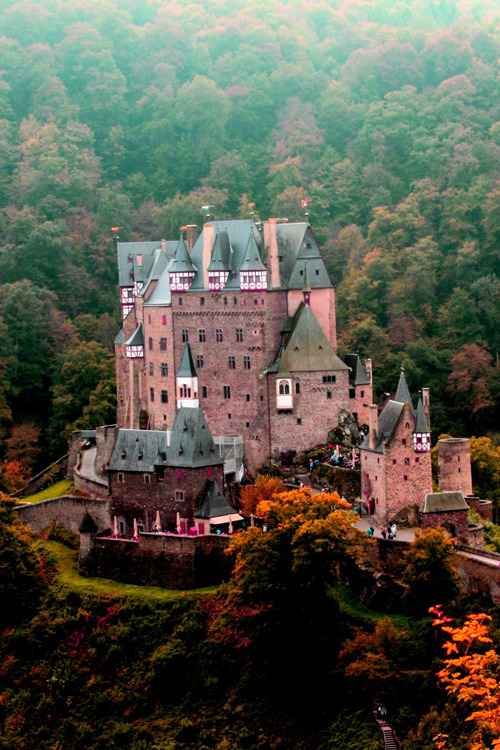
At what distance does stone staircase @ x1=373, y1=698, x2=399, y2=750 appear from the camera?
1828 inches

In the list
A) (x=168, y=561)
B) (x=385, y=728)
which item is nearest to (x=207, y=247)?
(x=168, y=561)

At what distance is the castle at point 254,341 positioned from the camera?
66.5 m

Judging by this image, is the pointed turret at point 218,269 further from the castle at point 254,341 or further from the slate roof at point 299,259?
the slate roof at point 299,259

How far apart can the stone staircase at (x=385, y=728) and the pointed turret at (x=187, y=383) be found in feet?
78.1

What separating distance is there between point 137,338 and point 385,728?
3183cm

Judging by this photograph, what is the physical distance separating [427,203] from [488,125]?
14738 mm

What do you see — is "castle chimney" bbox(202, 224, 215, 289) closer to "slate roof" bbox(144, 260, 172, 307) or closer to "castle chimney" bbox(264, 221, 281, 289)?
"slate roof" bbox(144, 260, 172, 307)

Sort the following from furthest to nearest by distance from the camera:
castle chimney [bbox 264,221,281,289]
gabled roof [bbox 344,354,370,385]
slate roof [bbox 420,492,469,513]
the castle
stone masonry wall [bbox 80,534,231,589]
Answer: castle chimney [bbox 264,221,281,289] → gabled roof [bbox 344,354,370,385] → the castle → stone masonry wall [bbox 80,534,231,589] → slate roof [bbox 420,492,469,513]

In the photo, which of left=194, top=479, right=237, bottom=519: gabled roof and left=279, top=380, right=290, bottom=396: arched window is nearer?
left=194, top=479, right=237, bottom=519: gabled roof

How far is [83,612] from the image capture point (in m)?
55.9

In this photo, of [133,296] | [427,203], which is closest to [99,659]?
[133,296]

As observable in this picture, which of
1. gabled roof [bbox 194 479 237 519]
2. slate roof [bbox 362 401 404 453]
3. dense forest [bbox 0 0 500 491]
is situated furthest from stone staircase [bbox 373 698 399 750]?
dense forest [bbox 0 0 500 491]

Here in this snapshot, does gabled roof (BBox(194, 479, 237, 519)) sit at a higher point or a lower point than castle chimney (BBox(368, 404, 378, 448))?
lower

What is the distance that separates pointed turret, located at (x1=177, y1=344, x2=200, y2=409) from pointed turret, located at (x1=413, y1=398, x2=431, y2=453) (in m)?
14.3
